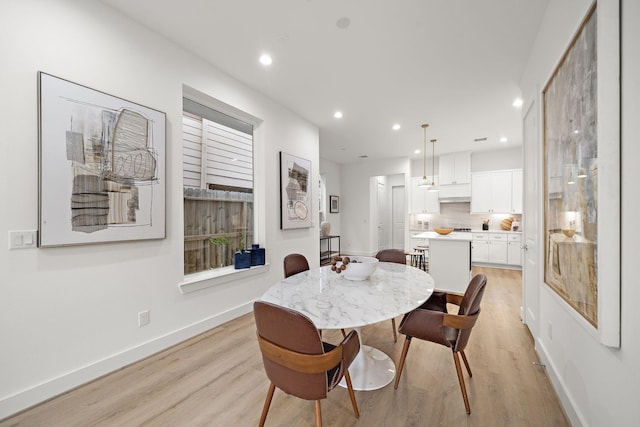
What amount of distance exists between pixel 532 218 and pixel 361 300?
215 cm

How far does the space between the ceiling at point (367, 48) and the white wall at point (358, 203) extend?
3.47m

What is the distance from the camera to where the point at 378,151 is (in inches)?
272

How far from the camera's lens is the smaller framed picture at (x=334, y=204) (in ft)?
26.2

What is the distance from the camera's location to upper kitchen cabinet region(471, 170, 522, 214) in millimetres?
6188

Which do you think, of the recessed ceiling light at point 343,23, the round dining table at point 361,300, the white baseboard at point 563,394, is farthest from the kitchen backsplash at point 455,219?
the recessed ceiling light at point 343,23

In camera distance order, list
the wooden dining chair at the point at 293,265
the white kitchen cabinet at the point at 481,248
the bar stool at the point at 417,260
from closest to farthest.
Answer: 1. the wooden dining chair at the point at 293,265
2. the bar stool at the point at 417,260
3. the white kitchen cabinet at the point at 481,248

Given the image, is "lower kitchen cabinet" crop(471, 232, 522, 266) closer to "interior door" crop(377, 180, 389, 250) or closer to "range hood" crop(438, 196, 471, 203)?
"range hood" crop(438, 196, 471, 203)

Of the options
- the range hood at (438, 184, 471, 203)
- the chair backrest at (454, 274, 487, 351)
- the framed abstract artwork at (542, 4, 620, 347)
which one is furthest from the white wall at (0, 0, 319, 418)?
the range hood at (438, 184, 471, 203)

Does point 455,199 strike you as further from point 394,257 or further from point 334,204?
point 394,257

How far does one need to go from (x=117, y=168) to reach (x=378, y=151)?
581 centimetres

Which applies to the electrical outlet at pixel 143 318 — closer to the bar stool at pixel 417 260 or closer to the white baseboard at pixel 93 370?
the white baseboard at pixel 93 370

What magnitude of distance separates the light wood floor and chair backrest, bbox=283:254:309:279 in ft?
2.54

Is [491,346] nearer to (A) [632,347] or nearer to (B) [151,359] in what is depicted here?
(A) [632,347]

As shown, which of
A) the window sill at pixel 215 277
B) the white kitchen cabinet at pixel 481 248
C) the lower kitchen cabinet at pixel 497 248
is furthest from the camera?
the white kitchen cabinet at pixel 481 248
